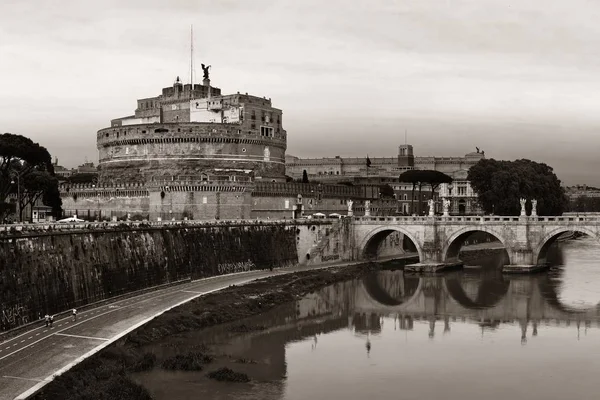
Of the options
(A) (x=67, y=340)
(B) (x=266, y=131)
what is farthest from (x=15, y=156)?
(B) (x=266, y=131)

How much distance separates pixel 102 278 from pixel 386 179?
74.2 m

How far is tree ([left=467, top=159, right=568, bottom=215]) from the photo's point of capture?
68.4 metres

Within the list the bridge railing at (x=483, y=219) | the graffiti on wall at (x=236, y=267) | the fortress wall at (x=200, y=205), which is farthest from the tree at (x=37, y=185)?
the bridge railing at (x=483, y=219)

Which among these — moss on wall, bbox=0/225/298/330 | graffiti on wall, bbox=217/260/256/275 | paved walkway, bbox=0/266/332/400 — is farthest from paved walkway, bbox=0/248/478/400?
graffiti on wall, bbox=217/260/256/275

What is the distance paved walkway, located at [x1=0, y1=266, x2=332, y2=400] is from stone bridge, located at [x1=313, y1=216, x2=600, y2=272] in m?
21.6

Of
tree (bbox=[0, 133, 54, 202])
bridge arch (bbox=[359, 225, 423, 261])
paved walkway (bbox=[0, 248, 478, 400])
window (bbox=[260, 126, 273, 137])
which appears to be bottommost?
paved walkway (bbox=[0, 248, 478, 400])

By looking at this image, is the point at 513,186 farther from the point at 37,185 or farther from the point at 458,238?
the point at 37,185

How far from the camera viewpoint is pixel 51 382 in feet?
69.4

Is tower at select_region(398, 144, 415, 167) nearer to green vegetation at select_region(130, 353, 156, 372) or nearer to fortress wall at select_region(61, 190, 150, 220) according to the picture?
fortress wall at select_region(61, 190, 150, 220)

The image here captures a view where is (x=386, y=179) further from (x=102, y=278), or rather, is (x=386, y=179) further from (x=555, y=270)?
(x=102, y=278)

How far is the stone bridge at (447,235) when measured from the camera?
5150 centimetres

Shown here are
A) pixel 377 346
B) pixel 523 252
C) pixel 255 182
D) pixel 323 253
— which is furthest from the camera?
pixel 255 182

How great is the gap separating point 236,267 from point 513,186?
30.9 metres

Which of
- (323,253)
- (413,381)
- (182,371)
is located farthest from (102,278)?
(323,253)
